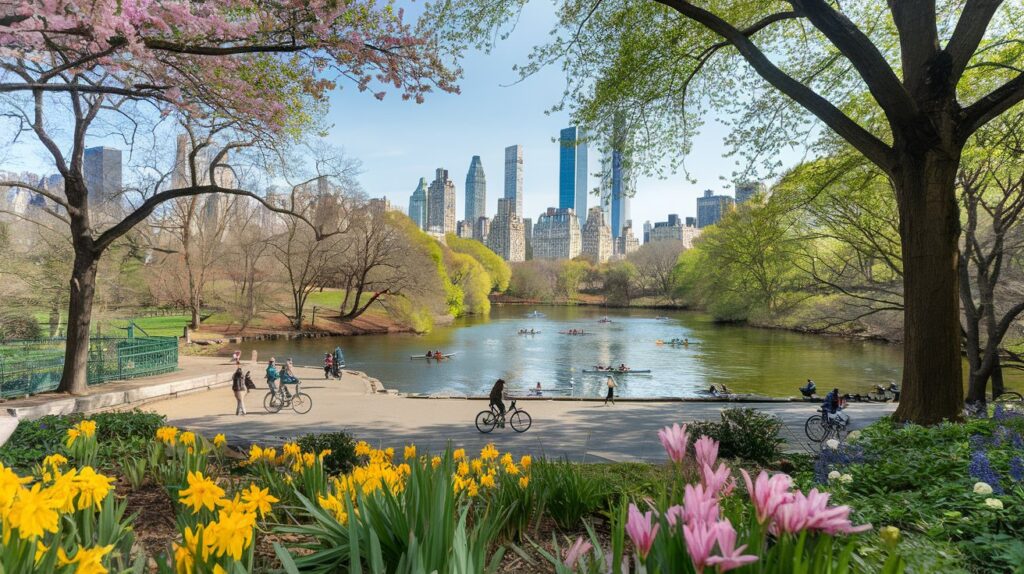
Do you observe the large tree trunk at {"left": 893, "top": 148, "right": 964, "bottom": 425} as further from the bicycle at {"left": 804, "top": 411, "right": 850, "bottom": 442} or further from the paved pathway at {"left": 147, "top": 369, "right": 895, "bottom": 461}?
the bicycle at {"left": 804, "top": 411, "right": 850, "bottom": 442}

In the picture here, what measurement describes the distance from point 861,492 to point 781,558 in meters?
3.50

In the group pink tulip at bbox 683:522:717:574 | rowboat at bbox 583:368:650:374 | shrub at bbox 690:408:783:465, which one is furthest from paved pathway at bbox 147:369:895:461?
rowboat at bbox 583:368:650:374

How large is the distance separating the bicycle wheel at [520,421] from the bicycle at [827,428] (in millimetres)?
6007

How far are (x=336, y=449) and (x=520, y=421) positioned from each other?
682 cm

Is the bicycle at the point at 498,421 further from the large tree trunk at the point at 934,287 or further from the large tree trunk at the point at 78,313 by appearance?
the large tree trunk at the point at 78,313

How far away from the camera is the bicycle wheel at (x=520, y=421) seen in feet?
41.2

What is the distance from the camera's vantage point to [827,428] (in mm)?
11172

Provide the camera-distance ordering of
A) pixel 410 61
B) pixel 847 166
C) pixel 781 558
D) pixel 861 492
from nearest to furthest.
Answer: pixel 781 558 < pixel 861 492 < pixel 410 61 < pixel 847 166

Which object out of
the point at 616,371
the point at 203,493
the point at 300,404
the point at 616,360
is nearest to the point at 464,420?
the point at 300,404

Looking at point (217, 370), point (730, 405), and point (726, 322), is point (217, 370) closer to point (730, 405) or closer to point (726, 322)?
point (730, 405)

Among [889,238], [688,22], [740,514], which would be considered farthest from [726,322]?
[740,514]

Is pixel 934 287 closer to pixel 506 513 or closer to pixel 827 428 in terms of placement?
pixel 827 428

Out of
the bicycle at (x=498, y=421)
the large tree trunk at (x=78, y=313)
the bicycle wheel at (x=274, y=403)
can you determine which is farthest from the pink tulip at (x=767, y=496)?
the bicycle wheel at (x=274, y=403)

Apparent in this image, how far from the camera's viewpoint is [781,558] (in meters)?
1.41
